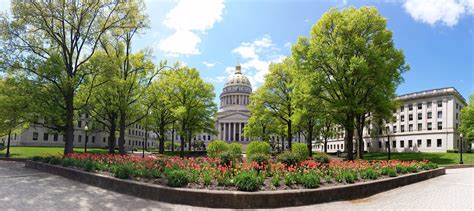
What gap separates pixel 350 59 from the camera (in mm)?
23031

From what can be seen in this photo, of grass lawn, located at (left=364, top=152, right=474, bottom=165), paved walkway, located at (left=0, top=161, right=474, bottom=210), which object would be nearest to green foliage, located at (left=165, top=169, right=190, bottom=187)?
paved walkway, located at (left=0, top=161, right=474, bottom=210)

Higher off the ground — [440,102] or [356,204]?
[440,102]

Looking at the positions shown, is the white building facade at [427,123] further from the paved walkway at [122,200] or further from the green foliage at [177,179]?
the green foliage at [177,179]

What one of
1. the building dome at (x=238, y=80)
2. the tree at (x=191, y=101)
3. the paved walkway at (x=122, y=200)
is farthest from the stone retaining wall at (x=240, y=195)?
the building dome at (x=238, y=80)

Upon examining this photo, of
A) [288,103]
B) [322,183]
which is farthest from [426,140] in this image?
[322,183]

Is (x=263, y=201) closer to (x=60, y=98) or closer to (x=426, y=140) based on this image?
(x=60, y=98)

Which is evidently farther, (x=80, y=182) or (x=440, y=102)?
(x=440, y=102)

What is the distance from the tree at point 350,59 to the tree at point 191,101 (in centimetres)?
1778

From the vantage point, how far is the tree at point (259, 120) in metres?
36.3

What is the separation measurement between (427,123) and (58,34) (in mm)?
68294

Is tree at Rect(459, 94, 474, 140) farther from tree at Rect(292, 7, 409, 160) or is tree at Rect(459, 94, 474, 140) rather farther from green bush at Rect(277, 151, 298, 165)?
green bush at Rect(277, 151, 298, 165)

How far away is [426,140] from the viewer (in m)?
58.2

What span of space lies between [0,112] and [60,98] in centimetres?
400

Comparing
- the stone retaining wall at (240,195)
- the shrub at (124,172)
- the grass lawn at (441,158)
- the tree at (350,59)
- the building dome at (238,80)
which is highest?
the building dome at (238,80)
